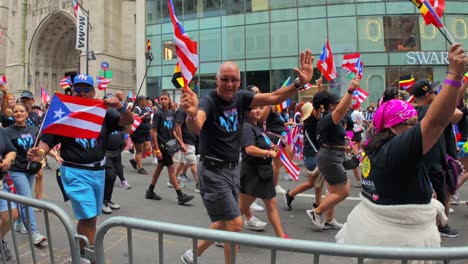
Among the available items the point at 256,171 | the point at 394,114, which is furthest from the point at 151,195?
the point at 394,114

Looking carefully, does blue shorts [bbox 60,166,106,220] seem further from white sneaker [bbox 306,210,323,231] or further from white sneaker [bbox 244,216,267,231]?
white sneaker [bbox 306,210,323,231]

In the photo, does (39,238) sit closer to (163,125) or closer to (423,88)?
(163,125)

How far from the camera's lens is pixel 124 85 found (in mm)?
40000

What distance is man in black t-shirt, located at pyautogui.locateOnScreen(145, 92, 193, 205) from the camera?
22.3 feet

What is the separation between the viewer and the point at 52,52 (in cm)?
4622

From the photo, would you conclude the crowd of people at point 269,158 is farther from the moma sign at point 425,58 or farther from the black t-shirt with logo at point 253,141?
the moma sign at point 425,58

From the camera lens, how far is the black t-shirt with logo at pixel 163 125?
7.74m

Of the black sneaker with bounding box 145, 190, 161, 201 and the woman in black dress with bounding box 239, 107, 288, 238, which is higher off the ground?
the woman in black dress with bounding box 239, 107, 288, 238

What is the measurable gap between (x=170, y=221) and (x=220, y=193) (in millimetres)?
2559

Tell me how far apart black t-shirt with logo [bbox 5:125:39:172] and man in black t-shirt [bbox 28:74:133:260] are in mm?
1139

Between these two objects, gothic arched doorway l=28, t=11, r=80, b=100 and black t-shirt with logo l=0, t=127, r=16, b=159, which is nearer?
black t-shirt with logo l=0, t=127, r=16, b=159

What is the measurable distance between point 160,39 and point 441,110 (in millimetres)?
29198

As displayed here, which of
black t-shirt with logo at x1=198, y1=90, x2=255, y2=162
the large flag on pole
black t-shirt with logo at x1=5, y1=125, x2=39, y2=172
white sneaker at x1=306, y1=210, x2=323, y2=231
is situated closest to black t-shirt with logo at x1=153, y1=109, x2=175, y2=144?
black t-shirt with logo at x1=5, y1=125, x2=39, y2=172

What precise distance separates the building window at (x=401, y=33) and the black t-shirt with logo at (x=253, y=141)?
22.1 meters
